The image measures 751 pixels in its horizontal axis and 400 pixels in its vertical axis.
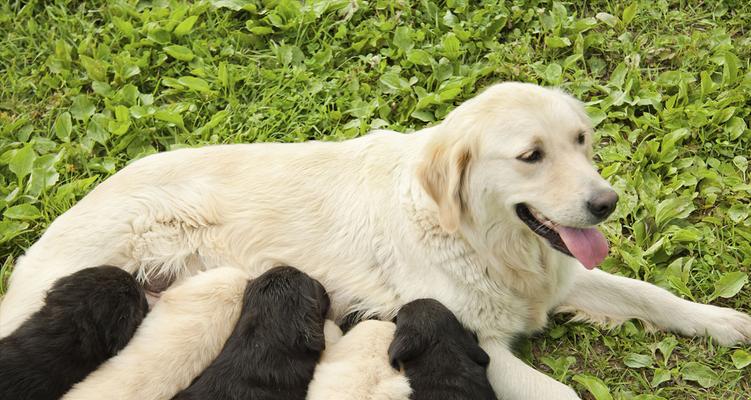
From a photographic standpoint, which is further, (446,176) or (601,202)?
(446,176)

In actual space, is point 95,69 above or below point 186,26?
below

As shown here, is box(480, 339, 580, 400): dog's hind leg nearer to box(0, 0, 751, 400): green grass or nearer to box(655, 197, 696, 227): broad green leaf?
box(0, 0, 751, 400): green grass

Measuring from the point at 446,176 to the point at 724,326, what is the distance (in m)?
1.83

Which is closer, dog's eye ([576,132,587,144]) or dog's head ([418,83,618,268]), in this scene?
dog's head ([418,83,618,268])

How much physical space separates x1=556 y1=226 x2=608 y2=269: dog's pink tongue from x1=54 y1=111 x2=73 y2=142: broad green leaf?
3726 millimetres

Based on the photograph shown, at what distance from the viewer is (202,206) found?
488cm

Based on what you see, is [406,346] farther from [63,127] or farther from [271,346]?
[63,127]

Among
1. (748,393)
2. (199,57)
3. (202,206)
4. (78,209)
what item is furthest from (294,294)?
(199,57)

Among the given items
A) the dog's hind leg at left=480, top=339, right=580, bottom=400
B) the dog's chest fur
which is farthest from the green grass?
the dog's chest fur

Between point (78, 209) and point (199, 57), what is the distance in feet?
6.77

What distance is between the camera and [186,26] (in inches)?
260

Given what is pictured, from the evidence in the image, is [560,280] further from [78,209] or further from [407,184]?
[78,209]

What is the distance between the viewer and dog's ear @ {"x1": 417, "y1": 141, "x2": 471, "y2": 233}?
4.21m

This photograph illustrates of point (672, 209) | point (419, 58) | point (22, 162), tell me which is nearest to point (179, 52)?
point (22, 162)
